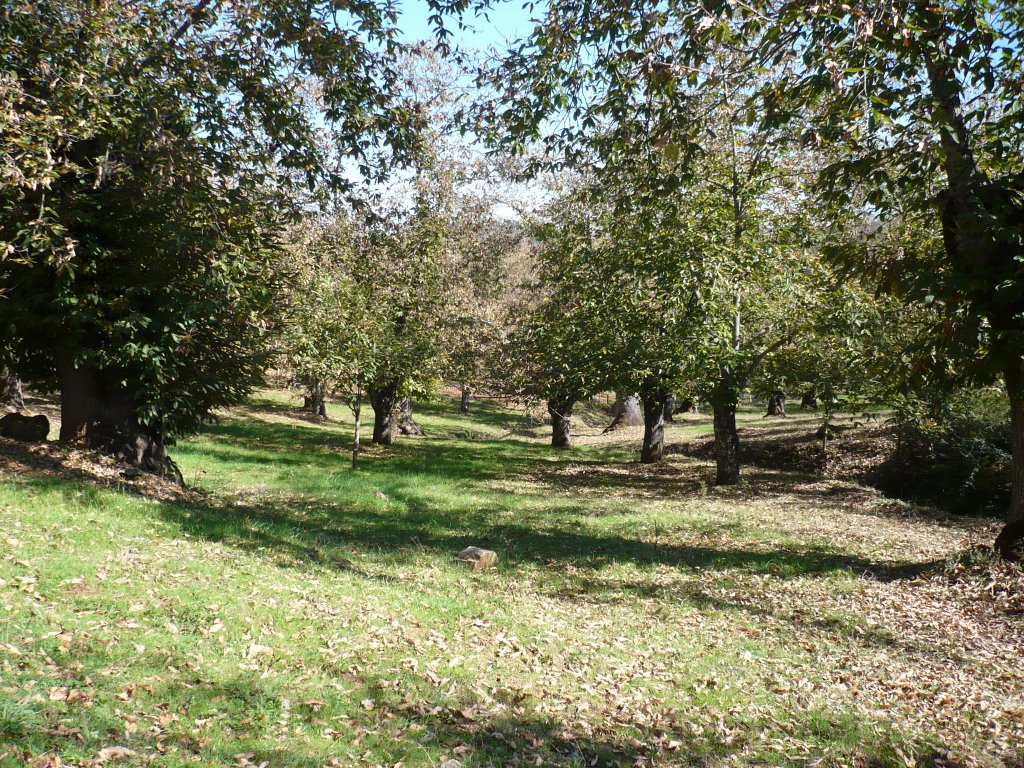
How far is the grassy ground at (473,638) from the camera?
5.08m

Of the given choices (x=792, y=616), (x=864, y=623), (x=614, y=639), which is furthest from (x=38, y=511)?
(x=864, y=623)

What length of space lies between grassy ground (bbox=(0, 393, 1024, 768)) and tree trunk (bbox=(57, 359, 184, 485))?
821mm

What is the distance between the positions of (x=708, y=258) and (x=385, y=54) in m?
9.16

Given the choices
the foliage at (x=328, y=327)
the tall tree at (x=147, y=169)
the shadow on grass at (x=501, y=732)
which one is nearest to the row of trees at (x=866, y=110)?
the tall tree at (x=147, y=169)

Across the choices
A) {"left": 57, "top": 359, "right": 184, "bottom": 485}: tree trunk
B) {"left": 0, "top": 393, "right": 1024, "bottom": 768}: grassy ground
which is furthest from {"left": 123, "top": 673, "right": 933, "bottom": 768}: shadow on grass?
{"left": 57, "top": 359, "right": 184, "bottom": 485}: tree trunk

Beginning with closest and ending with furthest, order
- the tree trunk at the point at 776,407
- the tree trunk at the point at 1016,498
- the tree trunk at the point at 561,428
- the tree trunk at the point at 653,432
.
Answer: the tree trunk at the point at 1016,498 < the tree trunk at the point at 653,432 < the tree trunk at the point at 561,428 < the tree trunk at the point at 776,407

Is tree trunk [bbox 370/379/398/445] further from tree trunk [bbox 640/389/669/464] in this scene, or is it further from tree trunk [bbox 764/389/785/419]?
tree trunk [bbox 764/389/785/419]

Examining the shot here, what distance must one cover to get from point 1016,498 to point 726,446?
9.27 meters

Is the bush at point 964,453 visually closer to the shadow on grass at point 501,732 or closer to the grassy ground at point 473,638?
the grassy ground at point 473,638

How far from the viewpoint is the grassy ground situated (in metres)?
5.08

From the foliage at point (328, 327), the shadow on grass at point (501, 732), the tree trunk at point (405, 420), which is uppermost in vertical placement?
the foliage at point (328, 327)

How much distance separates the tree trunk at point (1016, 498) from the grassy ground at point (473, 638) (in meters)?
0.50

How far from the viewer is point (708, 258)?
55.5 feet

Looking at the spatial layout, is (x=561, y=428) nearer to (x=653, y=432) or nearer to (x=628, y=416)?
(x=653, y=432)
